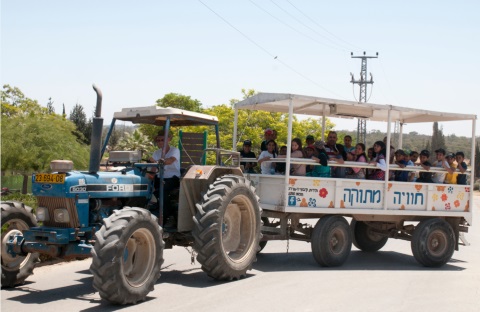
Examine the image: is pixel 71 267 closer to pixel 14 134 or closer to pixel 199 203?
pixel 199 203

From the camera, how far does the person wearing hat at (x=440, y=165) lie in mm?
12852

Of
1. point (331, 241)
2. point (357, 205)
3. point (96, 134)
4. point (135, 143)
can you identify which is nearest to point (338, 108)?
point (357, 205)

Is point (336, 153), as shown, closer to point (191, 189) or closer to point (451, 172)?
point (451, 172)

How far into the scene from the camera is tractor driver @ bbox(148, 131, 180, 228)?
360 inches

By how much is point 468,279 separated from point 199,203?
5234mm

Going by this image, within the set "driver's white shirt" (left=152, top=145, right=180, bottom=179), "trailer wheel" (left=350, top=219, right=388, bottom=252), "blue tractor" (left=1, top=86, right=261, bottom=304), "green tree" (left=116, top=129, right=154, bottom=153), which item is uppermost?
"green tree" (left=116, top=129, right=154, bottom=153)

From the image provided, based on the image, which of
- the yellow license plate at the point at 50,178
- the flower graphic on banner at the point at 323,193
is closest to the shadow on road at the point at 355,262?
the flower graphic on banner at the point at 323,193

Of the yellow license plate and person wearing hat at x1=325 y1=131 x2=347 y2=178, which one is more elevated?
person wearing hat at x1=325 y1=131 x2=347 y2=178

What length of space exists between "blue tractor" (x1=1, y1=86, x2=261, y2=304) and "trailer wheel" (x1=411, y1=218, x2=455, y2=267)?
4.03m

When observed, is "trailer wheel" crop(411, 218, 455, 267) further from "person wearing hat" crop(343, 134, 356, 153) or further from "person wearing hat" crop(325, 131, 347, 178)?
"person wearing hat" crop(343, 134, 356, 153)

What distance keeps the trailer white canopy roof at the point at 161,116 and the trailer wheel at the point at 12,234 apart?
218 cm

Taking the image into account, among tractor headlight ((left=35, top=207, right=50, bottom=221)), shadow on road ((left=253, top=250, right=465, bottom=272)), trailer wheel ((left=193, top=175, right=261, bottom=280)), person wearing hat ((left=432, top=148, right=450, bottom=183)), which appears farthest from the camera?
person wearing hat ((left=432, top=148, right=450, bottom=183))

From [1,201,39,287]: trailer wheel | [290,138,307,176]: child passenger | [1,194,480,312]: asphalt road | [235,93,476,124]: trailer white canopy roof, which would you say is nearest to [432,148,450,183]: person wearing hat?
[235,93,476,124]: trailer white canopy roof

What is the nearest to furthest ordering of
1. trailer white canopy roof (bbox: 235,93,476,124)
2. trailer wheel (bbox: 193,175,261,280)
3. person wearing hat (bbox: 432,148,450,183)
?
trailer wheel (bbox: 193,175,261,280), trailer white canopy roof (bbox: 235,93,476,124), person wearing hat (bbox: 432,148,450,183)
